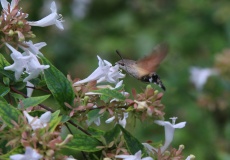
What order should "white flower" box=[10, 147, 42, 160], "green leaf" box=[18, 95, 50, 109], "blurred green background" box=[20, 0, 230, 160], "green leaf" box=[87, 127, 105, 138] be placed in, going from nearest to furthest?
"white flower" box=[10, 147, 42, 160], "green leaf" box=[18, 95, 50, 109], "green leaf" box=[87, 127, 105, 138], "blurred green background" box=[20, 0, 230, 160]

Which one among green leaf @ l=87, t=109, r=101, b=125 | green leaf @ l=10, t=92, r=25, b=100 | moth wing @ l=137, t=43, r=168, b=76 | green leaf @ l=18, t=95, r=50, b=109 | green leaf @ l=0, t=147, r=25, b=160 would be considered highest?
moth wing @ l=137, t=43, r=168, b=76

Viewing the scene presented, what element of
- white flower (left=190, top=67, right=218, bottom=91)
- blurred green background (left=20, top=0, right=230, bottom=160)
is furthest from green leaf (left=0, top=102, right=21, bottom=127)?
white flower (left=190, top=67, right=218, bottom=91)

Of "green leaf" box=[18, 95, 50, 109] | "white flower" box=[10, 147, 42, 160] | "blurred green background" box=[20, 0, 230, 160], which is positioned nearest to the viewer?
"white flower" box=[10, 147, 42, 160]

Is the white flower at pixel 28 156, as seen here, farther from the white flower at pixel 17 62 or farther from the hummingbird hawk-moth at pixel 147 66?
the hummingbird hawk-moth at pixel 147 66

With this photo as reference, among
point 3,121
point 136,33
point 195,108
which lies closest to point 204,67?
point 195,108

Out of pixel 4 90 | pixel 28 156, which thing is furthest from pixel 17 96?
pixel 28 156

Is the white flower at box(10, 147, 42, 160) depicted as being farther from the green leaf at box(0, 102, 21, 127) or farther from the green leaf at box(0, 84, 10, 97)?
the green leaf at box(0, 84, 10, 97)
